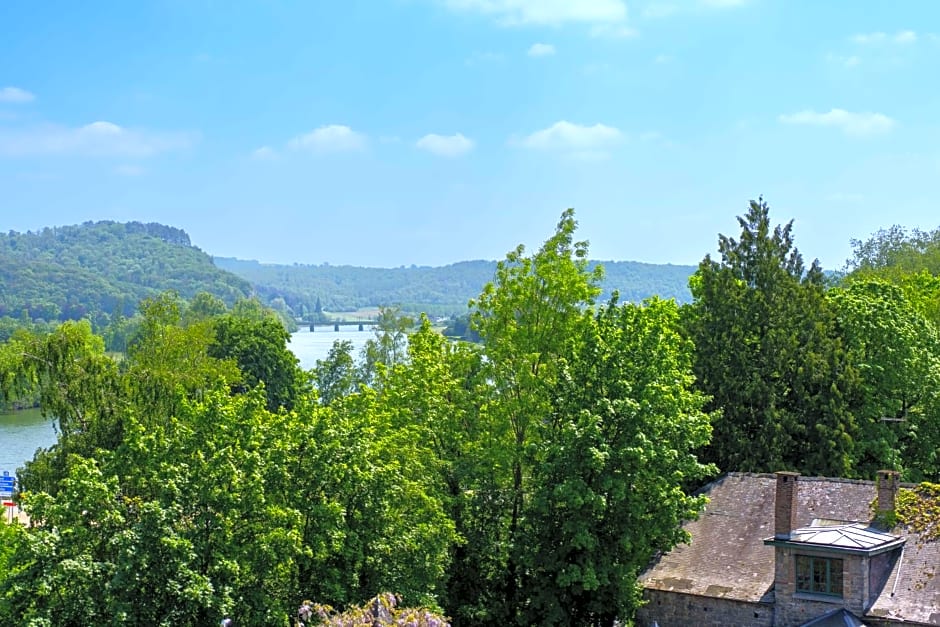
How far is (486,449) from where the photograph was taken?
1412 inches

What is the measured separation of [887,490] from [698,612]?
20.6ft

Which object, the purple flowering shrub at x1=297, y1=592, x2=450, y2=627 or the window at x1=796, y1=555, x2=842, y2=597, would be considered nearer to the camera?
the purple flowering shrub at x1=297, y1=592, x2=450, y2=627

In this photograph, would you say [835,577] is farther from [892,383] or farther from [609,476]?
[892,383]

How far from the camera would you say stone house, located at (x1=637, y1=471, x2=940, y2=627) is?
3091cm

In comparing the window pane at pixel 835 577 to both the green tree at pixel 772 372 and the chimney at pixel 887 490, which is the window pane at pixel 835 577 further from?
the green tree at pixel 772 372

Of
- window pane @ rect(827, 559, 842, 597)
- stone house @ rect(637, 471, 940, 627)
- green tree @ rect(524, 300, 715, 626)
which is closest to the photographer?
stone house @ rect(637, 471, 940, 627)

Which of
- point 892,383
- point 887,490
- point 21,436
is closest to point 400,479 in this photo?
point 887,490

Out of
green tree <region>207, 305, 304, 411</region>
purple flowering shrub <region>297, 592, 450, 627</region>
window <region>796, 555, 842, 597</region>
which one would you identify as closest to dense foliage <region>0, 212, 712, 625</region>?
purple flowering shrub <region>297, 592, 450, 627</region>

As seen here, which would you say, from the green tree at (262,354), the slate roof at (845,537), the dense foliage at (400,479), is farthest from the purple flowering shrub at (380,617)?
the green tree at (262,354)

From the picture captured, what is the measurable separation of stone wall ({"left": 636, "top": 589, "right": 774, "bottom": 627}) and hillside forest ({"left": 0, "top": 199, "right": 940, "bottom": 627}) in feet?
2.67

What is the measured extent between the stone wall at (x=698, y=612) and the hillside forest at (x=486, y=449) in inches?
32.1

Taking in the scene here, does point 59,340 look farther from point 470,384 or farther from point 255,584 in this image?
point 255,584

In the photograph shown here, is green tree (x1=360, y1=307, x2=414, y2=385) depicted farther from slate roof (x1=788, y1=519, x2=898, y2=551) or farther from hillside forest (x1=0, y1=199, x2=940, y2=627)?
slate roof (x1=788, y1=519, x2=898, y2=551)

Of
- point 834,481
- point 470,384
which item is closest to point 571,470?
point 470,384
